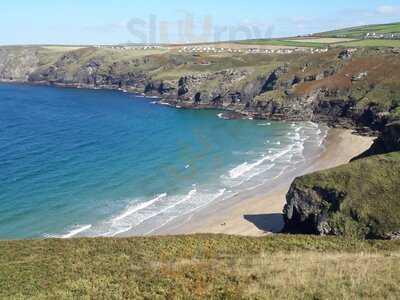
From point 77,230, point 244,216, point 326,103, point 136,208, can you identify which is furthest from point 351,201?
point 326,103

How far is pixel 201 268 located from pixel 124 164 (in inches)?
2280

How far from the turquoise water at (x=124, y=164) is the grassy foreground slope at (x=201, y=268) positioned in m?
24.1

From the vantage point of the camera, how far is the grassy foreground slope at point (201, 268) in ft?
58.8

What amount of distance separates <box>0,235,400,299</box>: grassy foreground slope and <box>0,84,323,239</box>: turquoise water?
24.1m

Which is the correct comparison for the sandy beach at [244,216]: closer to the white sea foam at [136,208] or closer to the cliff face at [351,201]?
the cliff face at [351,201]

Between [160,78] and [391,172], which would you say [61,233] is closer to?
[391,172]

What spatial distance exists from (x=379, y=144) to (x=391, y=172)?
17259 mm

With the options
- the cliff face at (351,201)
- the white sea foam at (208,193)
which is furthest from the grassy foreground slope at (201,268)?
the white sea foam at (208,193)

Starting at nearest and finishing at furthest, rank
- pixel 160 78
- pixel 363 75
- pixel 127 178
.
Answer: pixel 127 178 < pixel 363 75 < pixel 160 78

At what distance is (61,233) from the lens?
1972 inches

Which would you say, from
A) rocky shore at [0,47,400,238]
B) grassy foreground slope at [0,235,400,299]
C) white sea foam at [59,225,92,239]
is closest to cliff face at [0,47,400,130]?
rocky shore at [0,47,400,238]

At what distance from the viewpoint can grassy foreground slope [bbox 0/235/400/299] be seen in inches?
706

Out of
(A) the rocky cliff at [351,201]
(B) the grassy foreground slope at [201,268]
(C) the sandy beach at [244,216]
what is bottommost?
(C) the sandy beach at [244,216]

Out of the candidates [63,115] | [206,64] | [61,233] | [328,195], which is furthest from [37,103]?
[328,195]
